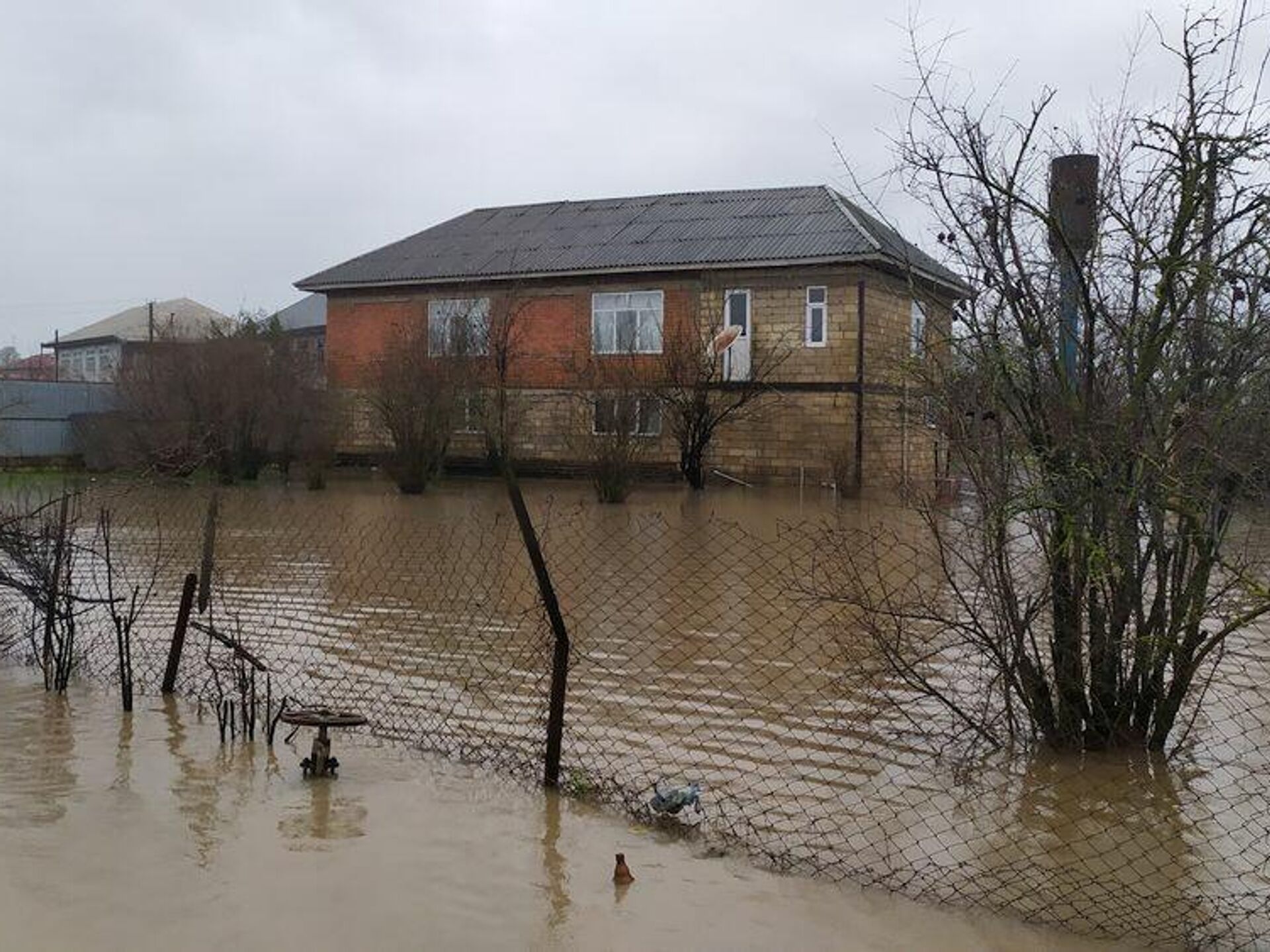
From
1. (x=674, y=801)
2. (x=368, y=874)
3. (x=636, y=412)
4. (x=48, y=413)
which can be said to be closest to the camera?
(x=368, y=874)

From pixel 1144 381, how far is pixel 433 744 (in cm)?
348

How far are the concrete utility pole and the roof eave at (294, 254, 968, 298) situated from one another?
50.2ft

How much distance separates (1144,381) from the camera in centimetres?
486

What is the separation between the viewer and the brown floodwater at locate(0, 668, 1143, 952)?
11.5 ft


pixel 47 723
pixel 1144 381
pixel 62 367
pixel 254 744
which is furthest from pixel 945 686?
pixel 62 367

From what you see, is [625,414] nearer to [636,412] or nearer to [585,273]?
[636,412]

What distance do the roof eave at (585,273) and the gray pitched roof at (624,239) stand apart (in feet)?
0.08

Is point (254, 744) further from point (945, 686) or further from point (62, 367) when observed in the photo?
point (62, 367)

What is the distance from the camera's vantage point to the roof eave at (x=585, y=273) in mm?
23438

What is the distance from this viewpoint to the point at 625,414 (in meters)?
22.6

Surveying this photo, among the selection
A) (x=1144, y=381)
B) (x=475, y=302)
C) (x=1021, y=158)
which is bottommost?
(x=1144, y=381)

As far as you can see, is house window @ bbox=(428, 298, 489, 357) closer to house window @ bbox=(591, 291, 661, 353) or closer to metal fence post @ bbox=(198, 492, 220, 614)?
house window @ bbox=(591, 291, 661, 353)

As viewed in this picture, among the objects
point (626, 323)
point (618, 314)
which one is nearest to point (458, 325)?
point (618, 314)

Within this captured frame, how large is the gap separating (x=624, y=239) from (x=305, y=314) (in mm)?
29403
